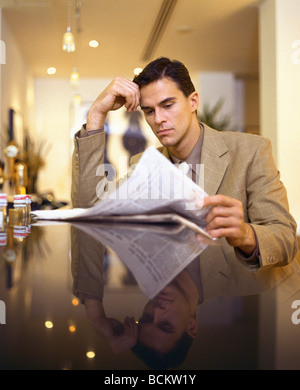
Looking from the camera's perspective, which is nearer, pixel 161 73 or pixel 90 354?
pixel 90 354

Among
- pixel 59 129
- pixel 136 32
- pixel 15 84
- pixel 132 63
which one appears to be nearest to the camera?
pixel 136 32

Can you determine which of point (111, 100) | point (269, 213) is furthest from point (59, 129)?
point (269, 213)

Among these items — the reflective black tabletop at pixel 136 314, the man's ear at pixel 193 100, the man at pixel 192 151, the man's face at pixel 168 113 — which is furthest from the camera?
the man's ear at pixel 193 100

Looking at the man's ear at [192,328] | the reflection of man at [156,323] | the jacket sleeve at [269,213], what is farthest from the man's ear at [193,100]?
the man's ear at [192,328]

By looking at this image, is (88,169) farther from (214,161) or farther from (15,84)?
(15,84)

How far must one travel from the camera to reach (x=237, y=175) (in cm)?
139

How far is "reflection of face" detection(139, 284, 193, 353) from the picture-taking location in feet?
0.87

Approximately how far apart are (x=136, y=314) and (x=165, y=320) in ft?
0.10

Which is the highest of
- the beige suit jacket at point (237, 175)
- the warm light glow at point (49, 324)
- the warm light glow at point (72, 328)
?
the beige suit jacket at point (237, 175)

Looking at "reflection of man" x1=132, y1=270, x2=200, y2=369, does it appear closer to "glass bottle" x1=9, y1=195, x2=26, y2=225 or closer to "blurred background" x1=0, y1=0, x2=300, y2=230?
"glass bottle" x1=9, y1=195, x2=26, y2=225

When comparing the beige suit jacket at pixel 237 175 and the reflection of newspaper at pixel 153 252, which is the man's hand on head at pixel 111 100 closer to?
the beige suit jacket at pixel 237 175

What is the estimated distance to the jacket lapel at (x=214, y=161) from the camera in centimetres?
141

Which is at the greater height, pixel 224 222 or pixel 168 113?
pixel 168 113
